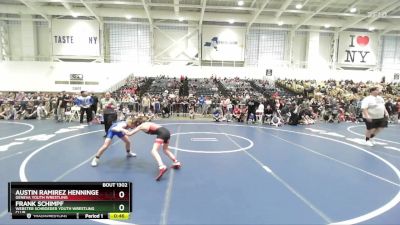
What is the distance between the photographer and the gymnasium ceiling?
23891mm

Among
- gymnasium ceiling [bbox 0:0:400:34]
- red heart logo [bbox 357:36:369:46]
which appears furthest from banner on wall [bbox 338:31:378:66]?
gymnasium ceiling [bbox 0:0:400:34]

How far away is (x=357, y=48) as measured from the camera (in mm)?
30172

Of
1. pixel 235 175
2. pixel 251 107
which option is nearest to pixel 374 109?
pixel 235 175

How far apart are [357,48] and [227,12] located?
15.2 meters

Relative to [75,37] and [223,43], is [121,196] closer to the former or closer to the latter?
[223,43]

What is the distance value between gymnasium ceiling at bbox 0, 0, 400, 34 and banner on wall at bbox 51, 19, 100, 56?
1029 millimetres

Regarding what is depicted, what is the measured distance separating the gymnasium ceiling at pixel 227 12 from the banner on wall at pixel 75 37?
3.38 feet

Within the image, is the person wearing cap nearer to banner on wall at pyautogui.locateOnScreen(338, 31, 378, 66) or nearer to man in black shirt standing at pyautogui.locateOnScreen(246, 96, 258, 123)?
man in black shirt standing at pyautogui.locateOnScreen(246, 96, 258, 123)

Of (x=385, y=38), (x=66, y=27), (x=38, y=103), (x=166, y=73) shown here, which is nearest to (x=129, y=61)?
(x=166, y=73)

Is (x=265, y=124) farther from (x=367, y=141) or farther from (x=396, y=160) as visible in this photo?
(x=396, y=160)

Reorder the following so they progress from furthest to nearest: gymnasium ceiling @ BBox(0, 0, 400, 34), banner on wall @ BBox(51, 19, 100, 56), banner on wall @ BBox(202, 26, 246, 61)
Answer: banner on wall @ BBox(202, 26, 246, 61) < banner on wall @ BBox(51, 19, 100, 56) < gymnasium ceiling @ BBox(0, 0, 400, 34)

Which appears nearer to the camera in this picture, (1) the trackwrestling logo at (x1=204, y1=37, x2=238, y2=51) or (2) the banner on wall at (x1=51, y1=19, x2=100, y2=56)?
(2) the banner on wall at (x1=51, y1=19, x2=100, y2=56)
